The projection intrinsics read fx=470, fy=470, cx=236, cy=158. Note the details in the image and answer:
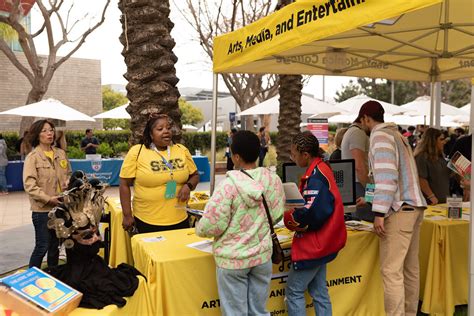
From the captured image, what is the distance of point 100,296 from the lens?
2475 millimetres

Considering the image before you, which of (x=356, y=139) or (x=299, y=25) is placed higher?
(x=299, y=25)

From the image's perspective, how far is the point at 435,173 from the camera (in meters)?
5.05

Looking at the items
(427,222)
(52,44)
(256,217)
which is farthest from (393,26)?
(52,44)

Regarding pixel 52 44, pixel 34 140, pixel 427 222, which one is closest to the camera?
pixel 427 222

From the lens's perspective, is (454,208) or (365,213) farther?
(365,213)

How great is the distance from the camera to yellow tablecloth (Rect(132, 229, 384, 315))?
10.1 ft

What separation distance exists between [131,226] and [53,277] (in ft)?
4.63

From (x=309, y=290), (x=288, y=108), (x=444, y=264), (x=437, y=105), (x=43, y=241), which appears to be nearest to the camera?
(x=309, y=290)

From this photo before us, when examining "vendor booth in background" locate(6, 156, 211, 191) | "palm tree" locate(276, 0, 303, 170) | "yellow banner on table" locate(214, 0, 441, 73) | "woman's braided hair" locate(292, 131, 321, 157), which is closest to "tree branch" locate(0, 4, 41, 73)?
"vendor booth in background" locate(6, 156, 211, 191)

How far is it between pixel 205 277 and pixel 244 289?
384mm

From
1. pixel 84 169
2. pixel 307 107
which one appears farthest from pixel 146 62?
pixel 84 169

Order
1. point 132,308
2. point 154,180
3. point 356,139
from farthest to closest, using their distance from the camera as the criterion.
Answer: point 356,139 < point 154,180 < point 132,308

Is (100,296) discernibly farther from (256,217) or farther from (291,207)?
(291,207)

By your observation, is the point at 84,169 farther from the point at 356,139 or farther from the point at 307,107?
the point at 356,139
